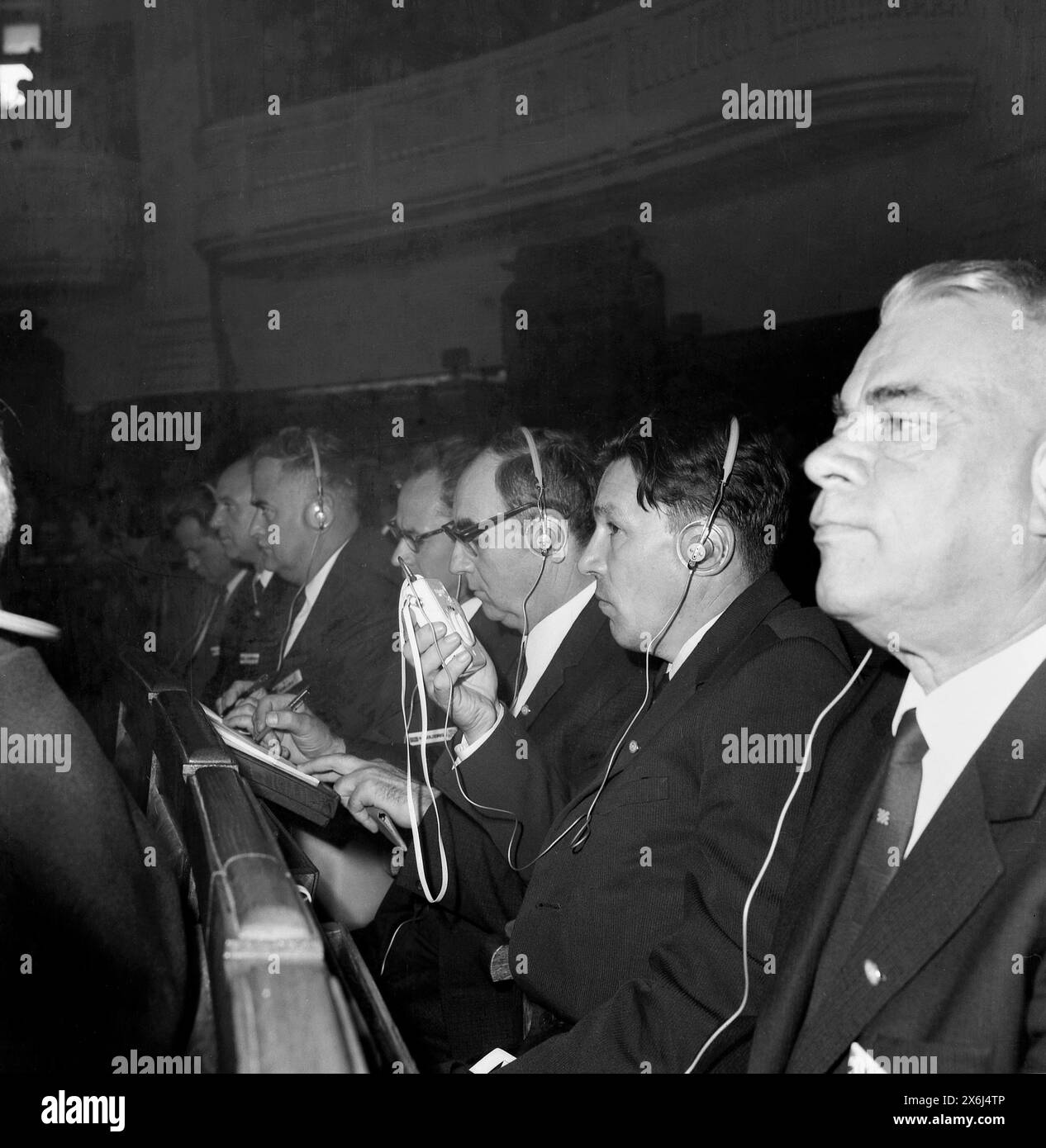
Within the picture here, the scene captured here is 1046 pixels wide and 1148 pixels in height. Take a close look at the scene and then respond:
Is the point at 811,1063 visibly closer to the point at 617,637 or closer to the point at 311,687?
the point at 617,637

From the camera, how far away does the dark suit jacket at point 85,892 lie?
1.17 metres

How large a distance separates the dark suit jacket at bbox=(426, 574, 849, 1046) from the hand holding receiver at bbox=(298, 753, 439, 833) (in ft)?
1.16

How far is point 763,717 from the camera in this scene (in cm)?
146

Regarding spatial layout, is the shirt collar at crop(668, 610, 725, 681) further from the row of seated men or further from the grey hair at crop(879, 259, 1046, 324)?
the grey hair at crop(879, 259, 1046, 324)

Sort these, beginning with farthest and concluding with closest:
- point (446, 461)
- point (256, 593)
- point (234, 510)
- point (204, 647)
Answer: point (256, 593)
point (204, 647)
point (234, 510)
point (446, 461)

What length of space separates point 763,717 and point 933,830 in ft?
1.66

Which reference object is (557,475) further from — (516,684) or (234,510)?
(234,510)

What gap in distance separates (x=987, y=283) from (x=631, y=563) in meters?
0.74

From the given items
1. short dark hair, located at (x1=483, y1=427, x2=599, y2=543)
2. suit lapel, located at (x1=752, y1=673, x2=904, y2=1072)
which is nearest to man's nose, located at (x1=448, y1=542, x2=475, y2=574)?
short dark hair, located at (x1=483, y1=427, x2=599, y2=543)

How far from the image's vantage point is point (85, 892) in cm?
117

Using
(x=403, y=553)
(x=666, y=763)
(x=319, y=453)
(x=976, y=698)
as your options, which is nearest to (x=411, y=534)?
(x=403, y=553)

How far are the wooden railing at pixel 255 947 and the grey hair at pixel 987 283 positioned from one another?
81cm

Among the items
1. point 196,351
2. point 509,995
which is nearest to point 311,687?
point 196,351

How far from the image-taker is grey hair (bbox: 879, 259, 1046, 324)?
104 centimetres
